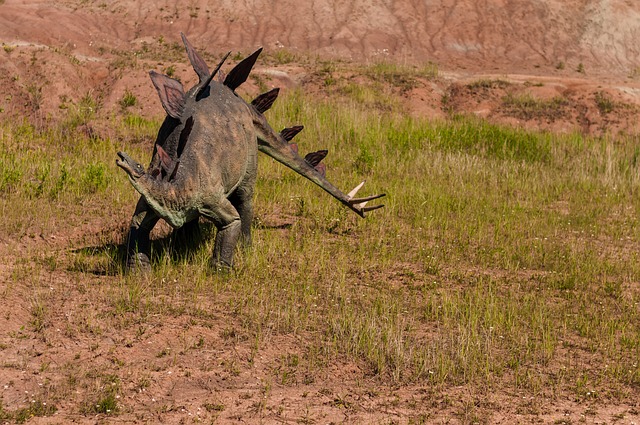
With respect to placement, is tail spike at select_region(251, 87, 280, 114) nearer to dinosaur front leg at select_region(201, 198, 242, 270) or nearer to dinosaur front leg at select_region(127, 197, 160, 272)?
dinosaur front leg at select_region(201, 198, 242, 270)

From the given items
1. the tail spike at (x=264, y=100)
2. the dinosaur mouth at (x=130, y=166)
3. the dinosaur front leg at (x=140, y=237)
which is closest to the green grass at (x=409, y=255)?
the dinosaur front leg at (x=140, y=237)

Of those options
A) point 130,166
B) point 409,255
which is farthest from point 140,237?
point 409,255

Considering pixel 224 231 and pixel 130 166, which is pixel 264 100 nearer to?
pixel 224 231

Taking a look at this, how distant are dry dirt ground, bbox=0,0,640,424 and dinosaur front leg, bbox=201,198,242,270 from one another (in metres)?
0.73

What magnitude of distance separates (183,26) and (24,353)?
65.7 ft

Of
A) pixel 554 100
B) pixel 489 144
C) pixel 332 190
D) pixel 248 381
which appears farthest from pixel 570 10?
pixel 248 381

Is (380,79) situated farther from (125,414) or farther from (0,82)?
(125,414)

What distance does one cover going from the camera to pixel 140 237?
702cm

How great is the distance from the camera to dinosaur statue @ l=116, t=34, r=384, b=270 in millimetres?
6395

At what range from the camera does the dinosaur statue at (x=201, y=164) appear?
6395 mm

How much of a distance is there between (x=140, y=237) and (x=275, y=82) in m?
9.56

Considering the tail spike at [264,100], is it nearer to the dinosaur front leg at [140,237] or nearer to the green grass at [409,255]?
the green grass at [409,255]

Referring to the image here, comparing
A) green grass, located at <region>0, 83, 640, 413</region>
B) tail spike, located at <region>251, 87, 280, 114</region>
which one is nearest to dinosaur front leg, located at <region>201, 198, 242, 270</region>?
green grass, located at <region>0, 83, 640, 413</region>

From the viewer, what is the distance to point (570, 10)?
2688cm
